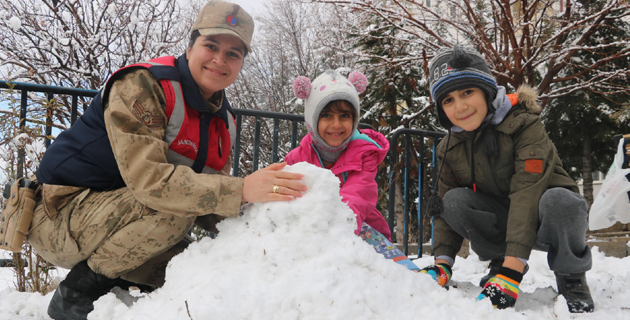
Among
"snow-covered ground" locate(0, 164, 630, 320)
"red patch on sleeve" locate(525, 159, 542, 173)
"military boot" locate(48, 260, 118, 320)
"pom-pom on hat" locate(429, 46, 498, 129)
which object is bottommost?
"military boot" locate(48, 260, 118, 320)

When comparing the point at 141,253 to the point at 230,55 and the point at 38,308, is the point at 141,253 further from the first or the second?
the point at 230,55

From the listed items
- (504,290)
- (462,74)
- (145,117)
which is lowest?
(504,290)

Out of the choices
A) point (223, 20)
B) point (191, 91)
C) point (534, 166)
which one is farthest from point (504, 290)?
point (223, 20)

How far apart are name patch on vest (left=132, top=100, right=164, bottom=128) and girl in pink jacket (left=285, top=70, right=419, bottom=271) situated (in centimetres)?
105

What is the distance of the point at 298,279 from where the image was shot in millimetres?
1334

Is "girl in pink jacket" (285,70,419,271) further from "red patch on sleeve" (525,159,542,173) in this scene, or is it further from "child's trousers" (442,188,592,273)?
"red patch on sleeve" (525,159,542,173)

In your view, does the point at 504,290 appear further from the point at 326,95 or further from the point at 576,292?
the point at 326,95

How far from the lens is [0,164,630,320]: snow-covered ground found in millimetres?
1287

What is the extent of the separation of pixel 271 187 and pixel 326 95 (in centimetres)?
110

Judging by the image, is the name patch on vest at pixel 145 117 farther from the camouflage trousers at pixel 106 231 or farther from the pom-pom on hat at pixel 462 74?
the pom-pom on hat at pixel 462 74

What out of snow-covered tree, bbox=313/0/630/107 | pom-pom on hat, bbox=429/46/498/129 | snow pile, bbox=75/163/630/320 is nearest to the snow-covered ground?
snow pile, bbox=75/163/630/320

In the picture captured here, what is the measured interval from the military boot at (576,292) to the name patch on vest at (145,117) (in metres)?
2.09

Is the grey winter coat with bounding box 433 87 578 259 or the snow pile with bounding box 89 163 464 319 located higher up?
the grey winter coat with bounding box 433 87 578 259

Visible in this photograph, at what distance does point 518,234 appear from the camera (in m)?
1.99
